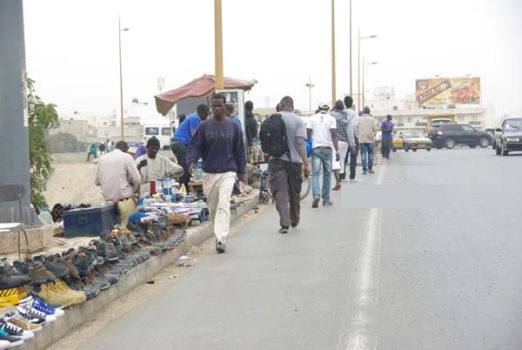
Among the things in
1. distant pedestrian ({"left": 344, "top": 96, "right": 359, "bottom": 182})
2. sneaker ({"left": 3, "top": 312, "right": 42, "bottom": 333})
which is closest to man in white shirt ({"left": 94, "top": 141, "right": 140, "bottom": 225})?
sneaker ({"left": 3, "top": 312, "right": 42, "bottom": 333})

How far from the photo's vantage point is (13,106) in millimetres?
10023

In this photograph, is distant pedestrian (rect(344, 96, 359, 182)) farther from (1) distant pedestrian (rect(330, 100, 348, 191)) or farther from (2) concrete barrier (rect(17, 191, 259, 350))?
(2) concrete barrier (rect(17, 191, 259, 350))

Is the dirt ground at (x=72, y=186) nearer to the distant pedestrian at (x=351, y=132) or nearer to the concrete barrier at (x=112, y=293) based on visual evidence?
the distant pedestrian at (x=351, y=132)

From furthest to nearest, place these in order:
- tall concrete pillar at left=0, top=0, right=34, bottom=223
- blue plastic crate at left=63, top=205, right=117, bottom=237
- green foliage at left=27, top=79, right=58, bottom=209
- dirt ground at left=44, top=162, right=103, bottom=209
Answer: dirt ground at left=44, top=162, right=103, bottom=209, green foliage at left=27, top=79, right=58, bottom=209, blue plastic crate at left=63, top=205, right=117, bottom=237, tall concrete pillar at left=0, top=0, right=34, bottom=223

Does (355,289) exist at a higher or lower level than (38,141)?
lower

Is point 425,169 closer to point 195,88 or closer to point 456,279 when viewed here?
point 195,88

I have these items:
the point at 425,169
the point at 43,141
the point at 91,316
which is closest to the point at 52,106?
the point at 43,141

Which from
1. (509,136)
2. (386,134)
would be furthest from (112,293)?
(509,136)

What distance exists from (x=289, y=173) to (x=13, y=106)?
153 inches

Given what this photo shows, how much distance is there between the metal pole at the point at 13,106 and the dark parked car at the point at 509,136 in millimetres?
27184

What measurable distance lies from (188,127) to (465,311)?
8857mm

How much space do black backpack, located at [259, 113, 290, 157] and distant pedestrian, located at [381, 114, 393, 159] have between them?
670 inches

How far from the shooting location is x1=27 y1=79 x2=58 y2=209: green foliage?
1527cm

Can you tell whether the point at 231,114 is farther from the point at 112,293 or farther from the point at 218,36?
the point at 112,293
